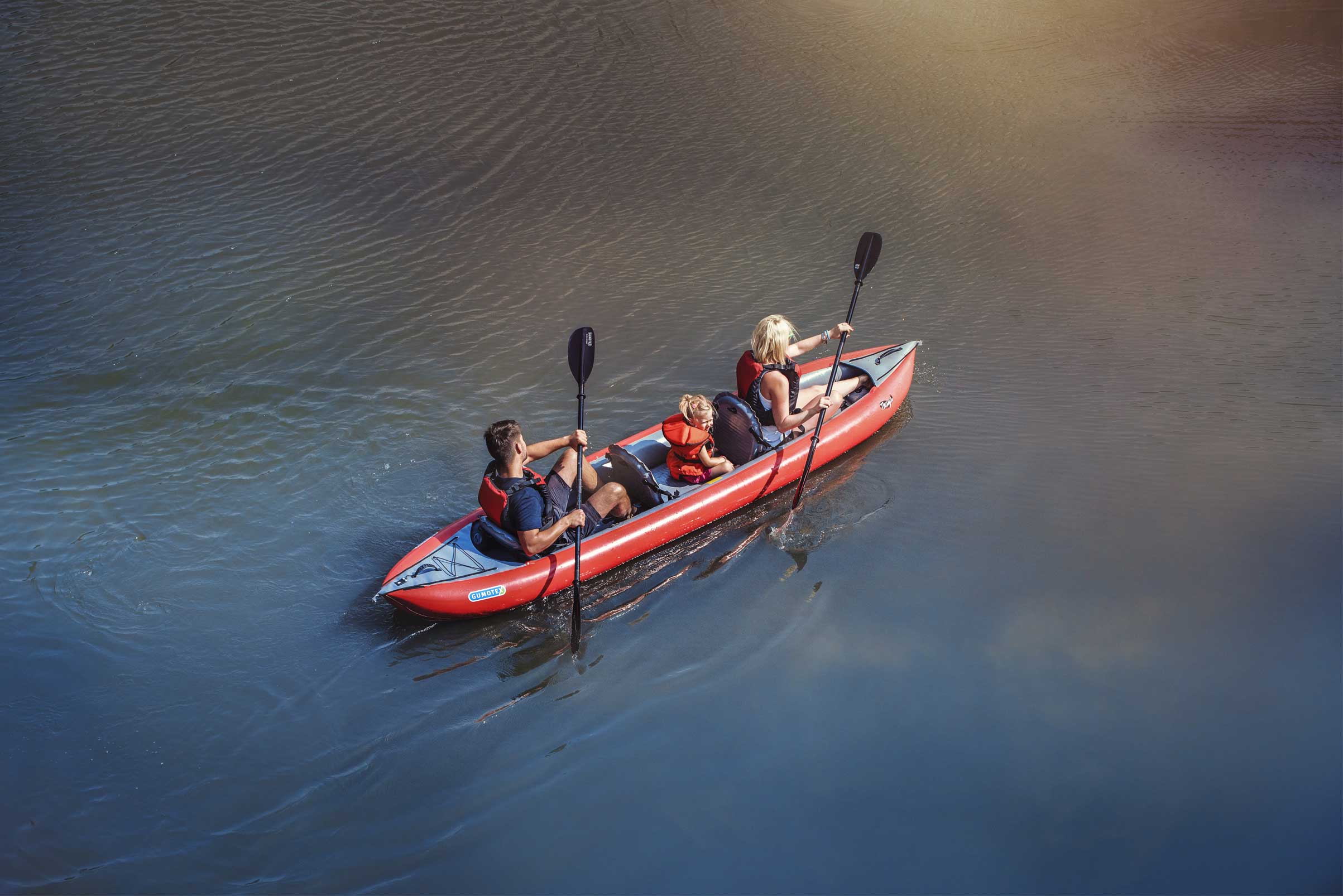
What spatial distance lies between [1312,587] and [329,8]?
15.5 meters

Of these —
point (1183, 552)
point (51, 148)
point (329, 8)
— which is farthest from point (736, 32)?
point (1183, 552)

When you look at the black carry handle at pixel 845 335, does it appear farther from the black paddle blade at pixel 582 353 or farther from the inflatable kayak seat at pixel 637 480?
the black paddle blade at pixel 582 353

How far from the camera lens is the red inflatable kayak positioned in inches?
231

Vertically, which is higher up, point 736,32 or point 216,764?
point 736,32

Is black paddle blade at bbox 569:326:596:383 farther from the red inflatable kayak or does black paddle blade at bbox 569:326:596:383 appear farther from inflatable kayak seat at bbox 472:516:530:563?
inflatable kayak seat at bbox 472:516:530:563

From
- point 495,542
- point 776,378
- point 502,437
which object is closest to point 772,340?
point 776,378

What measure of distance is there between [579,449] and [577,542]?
619 millimetres

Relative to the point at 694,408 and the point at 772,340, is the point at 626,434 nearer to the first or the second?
the point at 694,408

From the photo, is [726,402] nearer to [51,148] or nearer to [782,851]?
[782,851]

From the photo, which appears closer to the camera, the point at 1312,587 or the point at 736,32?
the point at 1312,587

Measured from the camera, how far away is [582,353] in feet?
22.1

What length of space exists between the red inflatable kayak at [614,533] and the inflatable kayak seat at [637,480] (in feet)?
0.08

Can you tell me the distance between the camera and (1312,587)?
627 centimetres

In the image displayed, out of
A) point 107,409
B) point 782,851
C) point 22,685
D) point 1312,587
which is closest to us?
point 782,851
